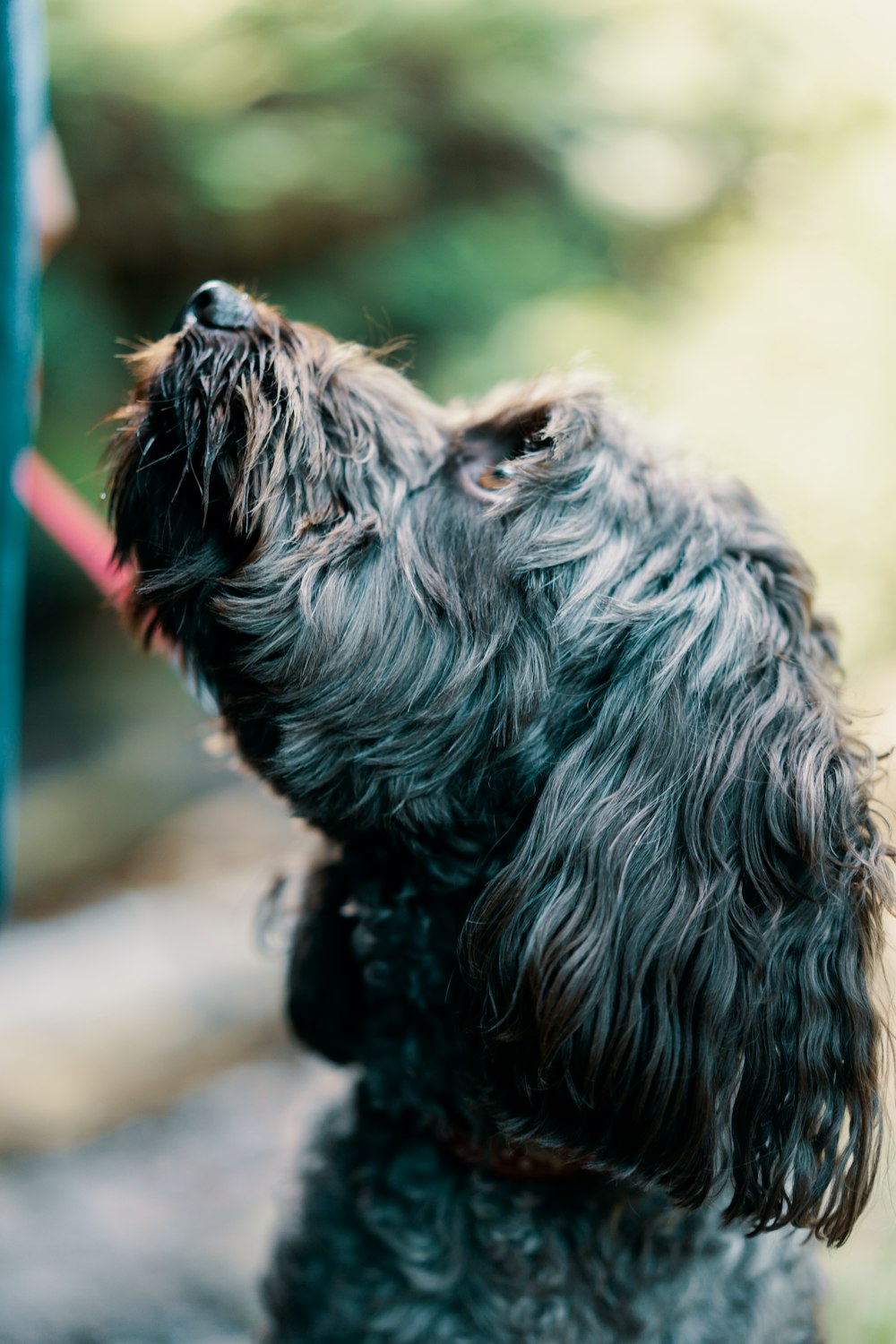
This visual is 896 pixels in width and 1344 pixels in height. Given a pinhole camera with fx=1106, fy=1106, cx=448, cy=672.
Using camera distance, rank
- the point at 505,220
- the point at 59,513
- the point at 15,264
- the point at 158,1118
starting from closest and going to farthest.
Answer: the point at 15,264
the point at 59,513
the point at 158,1118
the point at 505,220

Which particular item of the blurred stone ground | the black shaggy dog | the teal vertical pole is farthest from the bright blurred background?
the black shaggy dog

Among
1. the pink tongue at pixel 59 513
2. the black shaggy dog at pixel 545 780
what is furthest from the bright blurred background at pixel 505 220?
the black shaggy dog at pixel 545 780

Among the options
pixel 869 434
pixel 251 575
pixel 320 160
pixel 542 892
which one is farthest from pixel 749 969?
pixel 320 160

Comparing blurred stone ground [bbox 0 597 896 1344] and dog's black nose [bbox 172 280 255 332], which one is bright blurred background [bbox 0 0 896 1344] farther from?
dog's black nose [bbox 172 280 255 332]

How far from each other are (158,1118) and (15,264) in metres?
2.06

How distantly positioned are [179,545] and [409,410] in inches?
15.1

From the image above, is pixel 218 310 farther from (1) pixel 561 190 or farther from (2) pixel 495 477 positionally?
(1) pixel 561 190

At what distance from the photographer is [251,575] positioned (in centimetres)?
135

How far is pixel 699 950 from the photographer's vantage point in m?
1.30

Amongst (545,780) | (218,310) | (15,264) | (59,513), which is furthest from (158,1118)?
(218,310)

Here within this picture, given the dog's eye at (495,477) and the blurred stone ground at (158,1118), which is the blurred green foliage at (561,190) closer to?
the blurred stone ground at (158,1118)

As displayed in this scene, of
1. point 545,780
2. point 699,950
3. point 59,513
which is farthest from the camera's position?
point 59,513

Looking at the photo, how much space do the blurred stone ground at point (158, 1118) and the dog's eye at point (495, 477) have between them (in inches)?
26.2

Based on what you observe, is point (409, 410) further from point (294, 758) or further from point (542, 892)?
point (542, 892)
